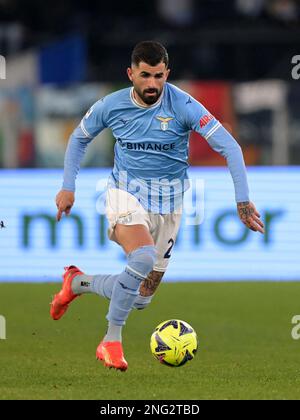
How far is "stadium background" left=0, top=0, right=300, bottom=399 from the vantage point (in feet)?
29.3

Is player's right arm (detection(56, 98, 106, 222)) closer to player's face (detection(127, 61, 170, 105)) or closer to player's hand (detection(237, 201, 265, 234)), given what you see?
player's face (detection(127, 61, 170, 105))

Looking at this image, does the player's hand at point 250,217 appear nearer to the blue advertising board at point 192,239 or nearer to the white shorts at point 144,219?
the white shorts at point 144,219

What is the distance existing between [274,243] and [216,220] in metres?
0.74

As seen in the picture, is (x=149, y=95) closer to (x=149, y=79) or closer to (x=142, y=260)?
(x=149, y=79)

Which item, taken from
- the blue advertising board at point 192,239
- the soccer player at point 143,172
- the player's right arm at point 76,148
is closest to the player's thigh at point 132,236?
the soccer player at point 143,172

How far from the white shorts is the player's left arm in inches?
26.0

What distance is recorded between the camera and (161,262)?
8.12m

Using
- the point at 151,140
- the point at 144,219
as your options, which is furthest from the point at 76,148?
the point at 144,219

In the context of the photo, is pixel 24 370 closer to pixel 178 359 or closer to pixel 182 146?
pixel 178 359

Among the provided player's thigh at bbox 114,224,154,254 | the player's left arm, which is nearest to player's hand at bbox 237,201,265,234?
the player's left arm

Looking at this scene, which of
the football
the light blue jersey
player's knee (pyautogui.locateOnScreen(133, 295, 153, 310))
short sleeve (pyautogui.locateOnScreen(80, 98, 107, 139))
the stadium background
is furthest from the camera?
the stadium background

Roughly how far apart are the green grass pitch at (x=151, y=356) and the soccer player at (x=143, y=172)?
1.39ft

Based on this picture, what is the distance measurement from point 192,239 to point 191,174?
2.91 ft

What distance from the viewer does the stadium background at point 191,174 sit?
8.95 meters
